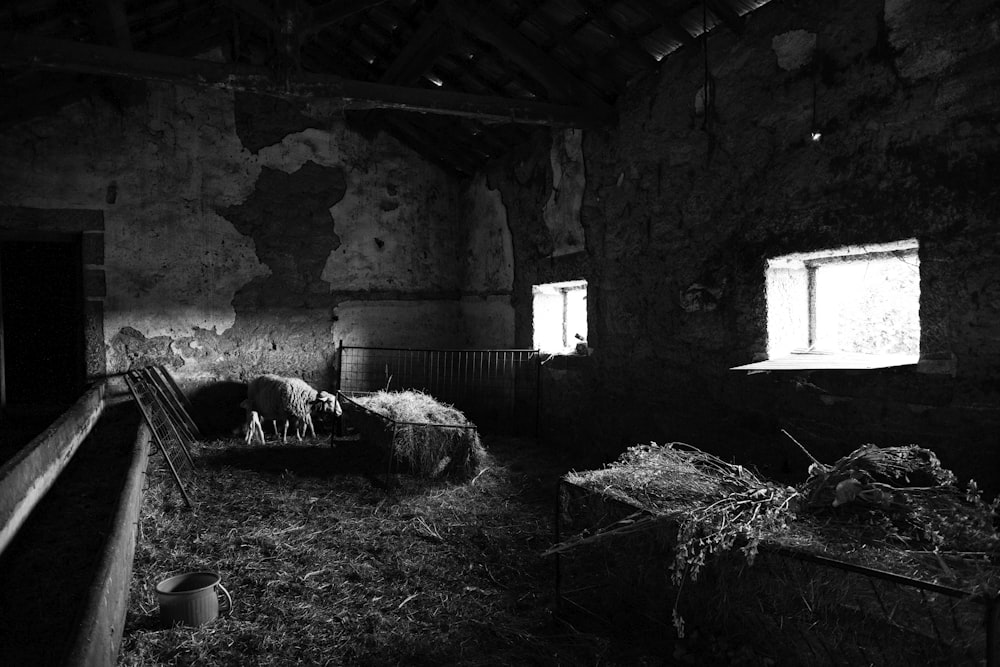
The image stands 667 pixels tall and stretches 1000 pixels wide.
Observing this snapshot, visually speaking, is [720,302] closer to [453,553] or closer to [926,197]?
[926,197]

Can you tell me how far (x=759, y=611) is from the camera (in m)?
2.53

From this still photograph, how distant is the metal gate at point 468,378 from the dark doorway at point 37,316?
3.64 m

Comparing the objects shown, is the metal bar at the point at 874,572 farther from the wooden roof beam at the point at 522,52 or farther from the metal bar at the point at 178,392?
the metal bar at the point at 178,392

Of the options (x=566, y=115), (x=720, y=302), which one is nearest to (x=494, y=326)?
(x=566, y=115)

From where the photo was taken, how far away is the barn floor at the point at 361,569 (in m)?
2.83

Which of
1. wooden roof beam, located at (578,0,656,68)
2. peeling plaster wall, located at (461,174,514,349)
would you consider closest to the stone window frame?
peeling plaster wall, located at (461,174,514,349)

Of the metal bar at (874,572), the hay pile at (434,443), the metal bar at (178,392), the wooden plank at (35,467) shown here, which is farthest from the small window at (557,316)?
the metal bar at (874,572)

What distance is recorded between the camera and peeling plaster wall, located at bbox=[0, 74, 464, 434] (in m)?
7.16

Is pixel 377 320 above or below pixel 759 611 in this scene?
above

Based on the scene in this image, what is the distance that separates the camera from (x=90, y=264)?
279 inches

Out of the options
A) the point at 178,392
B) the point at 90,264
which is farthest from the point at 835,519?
the point at 90,264

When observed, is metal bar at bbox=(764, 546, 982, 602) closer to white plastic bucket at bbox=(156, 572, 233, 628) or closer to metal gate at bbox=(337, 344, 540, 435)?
white plastic bucket at bbox=(156, 572, 233, 628)

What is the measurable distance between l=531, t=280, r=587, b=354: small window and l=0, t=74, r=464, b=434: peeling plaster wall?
189 cm

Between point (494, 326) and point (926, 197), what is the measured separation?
17.4ft
